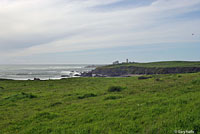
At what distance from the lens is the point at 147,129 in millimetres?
7203

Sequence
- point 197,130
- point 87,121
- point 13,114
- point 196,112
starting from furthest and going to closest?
point 13,114, point 87,121, point 196,112, point 197,130

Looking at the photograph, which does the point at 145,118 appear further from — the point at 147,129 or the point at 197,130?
the point at 197,130

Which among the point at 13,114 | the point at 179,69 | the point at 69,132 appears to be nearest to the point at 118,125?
the point at 69,132

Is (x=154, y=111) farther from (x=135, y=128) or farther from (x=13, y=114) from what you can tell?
(x=13, y=114)

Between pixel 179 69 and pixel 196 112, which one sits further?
pixel 179 69

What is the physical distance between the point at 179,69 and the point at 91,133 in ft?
244

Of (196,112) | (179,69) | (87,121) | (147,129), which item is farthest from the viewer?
(179,69)

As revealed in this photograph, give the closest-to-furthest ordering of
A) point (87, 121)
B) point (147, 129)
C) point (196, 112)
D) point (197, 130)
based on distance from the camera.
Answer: point (197, 130) < point (147, 129) < point (196, 112) < point (87, 121)

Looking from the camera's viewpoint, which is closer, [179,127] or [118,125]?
[179,127]

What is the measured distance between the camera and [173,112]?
8.87 metres

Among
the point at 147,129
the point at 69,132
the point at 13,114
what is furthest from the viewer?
Answer: the point at 13,114

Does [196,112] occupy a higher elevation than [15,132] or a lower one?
higher

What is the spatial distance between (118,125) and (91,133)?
1421 mm

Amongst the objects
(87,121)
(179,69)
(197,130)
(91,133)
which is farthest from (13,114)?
(179,69)
